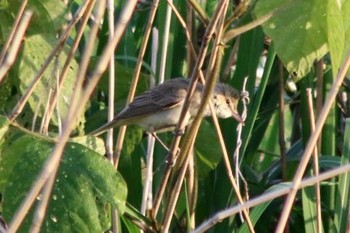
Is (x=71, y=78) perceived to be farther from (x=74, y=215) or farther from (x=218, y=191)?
(x=218, y=191)

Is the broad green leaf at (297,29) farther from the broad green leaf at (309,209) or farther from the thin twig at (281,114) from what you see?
the thin twig at (281,114)

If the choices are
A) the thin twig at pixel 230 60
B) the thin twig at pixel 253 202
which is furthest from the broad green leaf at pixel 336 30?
the thin twig at pixel 230 60

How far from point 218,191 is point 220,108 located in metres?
0.25

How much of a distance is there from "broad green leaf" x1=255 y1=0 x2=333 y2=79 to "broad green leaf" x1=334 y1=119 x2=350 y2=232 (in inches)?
27.2

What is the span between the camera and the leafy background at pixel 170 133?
1.68m

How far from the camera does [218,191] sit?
9.04ft

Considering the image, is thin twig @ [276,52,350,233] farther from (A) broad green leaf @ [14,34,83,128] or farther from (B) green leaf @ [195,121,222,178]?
(B) green leaf @ [195,121,222,178]

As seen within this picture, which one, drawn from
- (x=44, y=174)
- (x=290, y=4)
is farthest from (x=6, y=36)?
(x=44, y=174)

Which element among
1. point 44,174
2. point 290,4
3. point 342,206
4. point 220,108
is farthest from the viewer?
point 220,108

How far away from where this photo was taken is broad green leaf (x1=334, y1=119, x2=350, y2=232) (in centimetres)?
251

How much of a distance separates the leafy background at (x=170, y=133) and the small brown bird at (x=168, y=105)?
5cm

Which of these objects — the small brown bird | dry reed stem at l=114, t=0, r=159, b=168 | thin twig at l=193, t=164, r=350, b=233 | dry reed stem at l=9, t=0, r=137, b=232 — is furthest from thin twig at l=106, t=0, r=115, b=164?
dry reed stem at l=9, t=0, r=137, b=232

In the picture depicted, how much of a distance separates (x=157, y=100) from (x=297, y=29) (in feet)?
3.32

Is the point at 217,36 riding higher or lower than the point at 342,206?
higher
